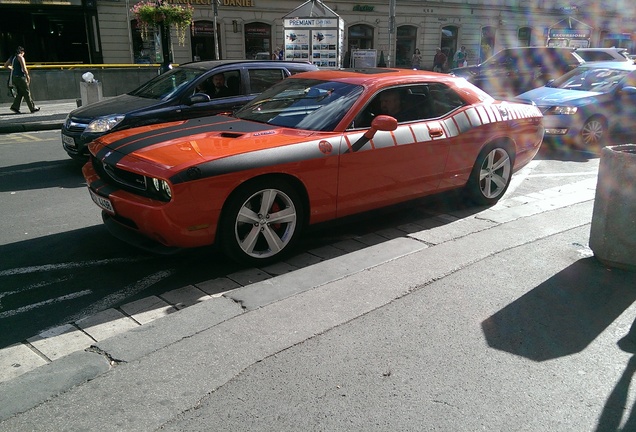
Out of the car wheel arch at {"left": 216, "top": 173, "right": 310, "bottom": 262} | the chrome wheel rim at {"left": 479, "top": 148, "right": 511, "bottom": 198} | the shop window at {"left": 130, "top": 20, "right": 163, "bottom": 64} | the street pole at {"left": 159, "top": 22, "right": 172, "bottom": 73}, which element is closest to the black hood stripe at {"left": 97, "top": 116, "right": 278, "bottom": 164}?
the car wheel arch at {"left": 216, "top": 173, "right": 310, "bottom": 262}

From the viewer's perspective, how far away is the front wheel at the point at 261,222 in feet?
14.5

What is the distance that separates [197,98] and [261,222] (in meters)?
4.06

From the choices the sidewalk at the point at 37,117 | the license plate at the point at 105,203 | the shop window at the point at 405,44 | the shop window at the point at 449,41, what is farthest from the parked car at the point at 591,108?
the shop window at the point at 449,41

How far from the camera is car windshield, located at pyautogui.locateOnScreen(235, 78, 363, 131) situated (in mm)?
5137

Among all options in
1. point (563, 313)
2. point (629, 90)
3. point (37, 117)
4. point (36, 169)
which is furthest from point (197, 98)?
point (37, 117)

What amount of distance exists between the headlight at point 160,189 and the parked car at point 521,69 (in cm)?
1289

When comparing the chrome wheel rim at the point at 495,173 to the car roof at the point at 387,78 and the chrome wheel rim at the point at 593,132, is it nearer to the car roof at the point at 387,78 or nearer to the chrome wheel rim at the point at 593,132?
the car roof at the point at 387,78

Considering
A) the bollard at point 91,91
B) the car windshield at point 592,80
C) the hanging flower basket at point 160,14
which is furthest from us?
the hanging flower basket at point 160,14

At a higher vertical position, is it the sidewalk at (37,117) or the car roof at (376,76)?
the car roof at (376,76)

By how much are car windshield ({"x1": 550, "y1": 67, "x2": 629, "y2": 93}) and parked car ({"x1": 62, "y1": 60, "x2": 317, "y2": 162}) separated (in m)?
6.08

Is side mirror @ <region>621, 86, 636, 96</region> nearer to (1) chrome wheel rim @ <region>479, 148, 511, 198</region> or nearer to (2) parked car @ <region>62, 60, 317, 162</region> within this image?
(1) chrome wheel rim @ <region>479, 148, 511, 198</region>

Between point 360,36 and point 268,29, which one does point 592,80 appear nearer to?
point 268,29

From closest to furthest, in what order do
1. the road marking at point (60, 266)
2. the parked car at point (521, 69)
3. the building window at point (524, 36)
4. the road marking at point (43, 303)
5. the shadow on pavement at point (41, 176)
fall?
the road marking at point (43, 303) → the road marking at point (60, 266) → the shadow on pavement at point (41, 176) → the parked car at point (521, 69) → the building window at point (524, 36)

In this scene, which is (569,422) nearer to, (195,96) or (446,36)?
(195,96)
